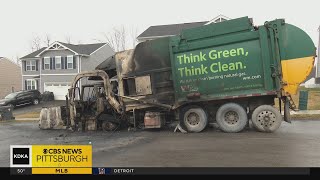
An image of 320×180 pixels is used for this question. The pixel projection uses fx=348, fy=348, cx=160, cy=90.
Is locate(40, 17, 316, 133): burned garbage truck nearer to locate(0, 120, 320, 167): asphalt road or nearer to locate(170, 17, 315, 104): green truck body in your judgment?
locate(170, 17, 315, 104): green truck body

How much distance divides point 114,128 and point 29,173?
27.4 feet

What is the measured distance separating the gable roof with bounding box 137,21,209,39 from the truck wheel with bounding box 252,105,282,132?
94.3 feet

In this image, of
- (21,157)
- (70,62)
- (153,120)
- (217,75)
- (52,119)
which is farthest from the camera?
(70,62)

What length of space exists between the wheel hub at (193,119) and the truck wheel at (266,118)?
77.8 inches

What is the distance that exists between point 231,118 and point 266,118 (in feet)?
3.80

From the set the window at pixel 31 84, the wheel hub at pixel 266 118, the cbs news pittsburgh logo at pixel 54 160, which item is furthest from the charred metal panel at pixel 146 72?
the window at pixel 31 84

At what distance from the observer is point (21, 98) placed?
3509 centimetres

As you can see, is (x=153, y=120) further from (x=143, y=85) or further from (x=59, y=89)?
(x=59, y=89)

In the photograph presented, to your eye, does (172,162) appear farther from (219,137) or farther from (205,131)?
(205,131)

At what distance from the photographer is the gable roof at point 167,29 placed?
3988 centimetres

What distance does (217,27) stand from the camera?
11977mm

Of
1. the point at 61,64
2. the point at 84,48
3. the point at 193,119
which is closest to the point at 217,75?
the point at 193,119

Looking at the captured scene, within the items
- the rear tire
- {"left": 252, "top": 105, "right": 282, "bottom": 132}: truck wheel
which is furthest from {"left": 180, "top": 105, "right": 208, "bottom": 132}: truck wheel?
the rear tire

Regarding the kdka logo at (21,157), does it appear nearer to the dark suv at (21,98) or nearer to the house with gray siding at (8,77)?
the dark suv at (21,98)
